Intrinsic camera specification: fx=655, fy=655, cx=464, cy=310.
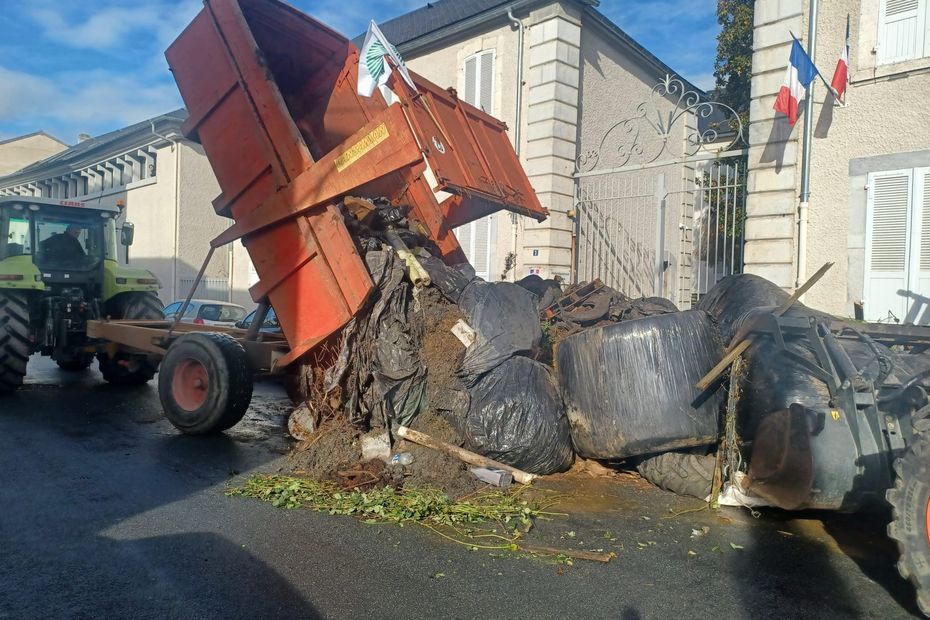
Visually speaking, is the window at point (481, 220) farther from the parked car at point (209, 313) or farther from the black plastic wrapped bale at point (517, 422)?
the black plastic wrapped bale at point (517, 422)

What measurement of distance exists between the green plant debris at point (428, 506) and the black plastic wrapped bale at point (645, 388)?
25.3 inches

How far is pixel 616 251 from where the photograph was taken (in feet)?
36.4

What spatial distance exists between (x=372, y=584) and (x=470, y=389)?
1.89 meters

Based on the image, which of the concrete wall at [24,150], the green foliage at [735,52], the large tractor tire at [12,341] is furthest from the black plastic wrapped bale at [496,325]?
the concrete wall at [24,150]

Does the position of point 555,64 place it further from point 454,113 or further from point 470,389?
point 470,389

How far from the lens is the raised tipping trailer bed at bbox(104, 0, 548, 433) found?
513 cm

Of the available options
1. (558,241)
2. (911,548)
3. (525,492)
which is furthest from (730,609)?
(558,241)

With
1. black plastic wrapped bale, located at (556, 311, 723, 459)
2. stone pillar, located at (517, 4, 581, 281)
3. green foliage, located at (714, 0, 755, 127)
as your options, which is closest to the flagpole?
black plastic wrapped bale, located at (556, 311, 723, 459)

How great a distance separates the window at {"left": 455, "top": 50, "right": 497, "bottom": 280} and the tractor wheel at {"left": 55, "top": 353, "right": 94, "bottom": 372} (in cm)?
626

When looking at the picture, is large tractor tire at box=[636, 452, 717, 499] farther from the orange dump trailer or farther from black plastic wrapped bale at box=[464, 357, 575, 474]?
the orange dump trailer

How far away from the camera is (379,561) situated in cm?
349

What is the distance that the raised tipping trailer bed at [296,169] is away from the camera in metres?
5.13

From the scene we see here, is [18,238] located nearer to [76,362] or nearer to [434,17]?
[76,362]

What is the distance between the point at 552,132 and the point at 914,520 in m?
8.72
